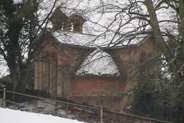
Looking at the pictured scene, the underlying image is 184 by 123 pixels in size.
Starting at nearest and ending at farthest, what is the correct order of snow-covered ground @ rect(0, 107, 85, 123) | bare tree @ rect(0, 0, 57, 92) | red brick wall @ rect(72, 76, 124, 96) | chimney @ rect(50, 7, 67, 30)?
snow-covered ground @ rect(0, 107, 85, 123)
bare tree @ rect(0, 0, 57, 92)
chimney @ rect(50, 7, 67, 30)
red brick wall @ rect(72, 76, 124, 96)

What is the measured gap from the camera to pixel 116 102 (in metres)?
22.2

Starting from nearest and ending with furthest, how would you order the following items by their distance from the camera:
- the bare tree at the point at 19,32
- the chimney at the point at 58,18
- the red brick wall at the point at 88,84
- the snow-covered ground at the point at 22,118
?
the snow-covered ground at the point at 22,118 < the bare tree at the point at 19,32 < the chimney at the point at 58,18 < the red brick wall at the point at 88,84

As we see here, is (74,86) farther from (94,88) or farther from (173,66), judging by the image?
(173,66)

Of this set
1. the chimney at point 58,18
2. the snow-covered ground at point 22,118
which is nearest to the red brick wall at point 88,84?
the chimney at point 58,18

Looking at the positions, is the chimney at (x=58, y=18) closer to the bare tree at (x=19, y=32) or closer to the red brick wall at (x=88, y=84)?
the bare tree at (x=19, y=32)

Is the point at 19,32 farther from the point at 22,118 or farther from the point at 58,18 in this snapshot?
the point at 22,118

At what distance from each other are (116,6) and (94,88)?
32.8 feet

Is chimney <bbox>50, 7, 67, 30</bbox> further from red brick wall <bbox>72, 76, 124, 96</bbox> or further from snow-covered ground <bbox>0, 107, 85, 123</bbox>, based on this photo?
snow-covered ground <bbox>0, 107, 85, 123</bbox>

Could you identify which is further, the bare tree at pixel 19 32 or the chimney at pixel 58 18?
the chimney at pixel 58 18

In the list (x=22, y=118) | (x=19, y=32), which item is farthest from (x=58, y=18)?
(x=22, y=118)

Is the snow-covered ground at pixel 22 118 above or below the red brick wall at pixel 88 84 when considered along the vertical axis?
below

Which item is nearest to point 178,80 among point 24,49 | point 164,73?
point 164,73

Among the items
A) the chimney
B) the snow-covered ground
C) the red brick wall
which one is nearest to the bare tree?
the chimney

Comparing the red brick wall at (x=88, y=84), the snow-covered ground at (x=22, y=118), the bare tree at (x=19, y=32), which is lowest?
the snow-covered ground at (x=22, y=118)
